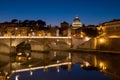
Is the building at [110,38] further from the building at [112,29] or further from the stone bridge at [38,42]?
the stone bridge at [38,42]

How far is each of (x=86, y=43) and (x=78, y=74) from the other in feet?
51.1

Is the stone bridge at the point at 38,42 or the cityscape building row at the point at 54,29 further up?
the cityscape building row at the point at 54,29

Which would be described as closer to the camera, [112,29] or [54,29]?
[112,29]

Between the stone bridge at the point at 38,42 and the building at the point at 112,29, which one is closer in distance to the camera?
the stone bridge at the point at 38,42

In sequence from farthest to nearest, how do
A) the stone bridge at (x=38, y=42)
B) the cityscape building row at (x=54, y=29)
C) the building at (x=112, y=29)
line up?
the cityscape building row at (x=54, y=29)
the building at (x=112, y=29)
the stone bridge at (x=38, y=42)

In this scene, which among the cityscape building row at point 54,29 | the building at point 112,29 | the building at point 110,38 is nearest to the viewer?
the building at point 110,38

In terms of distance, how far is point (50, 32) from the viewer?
45094mm

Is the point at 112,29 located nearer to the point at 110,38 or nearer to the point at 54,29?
the point at 110,38

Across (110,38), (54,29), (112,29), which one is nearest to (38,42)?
(110,38)

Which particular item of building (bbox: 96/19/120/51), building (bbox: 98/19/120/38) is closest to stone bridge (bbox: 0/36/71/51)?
building (bbox: 96/19/120/51)

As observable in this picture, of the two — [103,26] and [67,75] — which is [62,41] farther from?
[67,75]

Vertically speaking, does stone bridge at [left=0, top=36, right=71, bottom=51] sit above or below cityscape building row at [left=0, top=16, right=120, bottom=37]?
below

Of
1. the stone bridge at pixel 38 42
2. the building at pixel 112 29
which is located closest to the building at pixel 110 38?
the building at pixel 112 29

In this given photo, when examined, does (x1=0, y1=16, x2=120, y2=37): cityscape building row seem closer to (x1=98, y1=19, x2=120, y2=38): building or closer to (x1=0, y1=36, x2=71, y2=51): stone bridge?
(x1=98, y1=19, x2=120, y2=38): building
